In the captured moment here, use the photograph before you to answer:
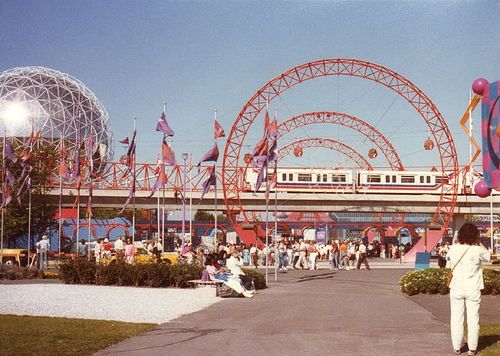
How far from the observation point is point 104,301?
1856 cm

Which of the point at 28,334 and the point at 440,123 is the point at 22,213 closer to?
the point at 440,123

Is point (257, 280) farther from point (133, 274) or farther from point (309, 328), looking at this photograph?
point (309, 328)

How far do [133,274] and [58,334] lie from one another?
12.8 metres

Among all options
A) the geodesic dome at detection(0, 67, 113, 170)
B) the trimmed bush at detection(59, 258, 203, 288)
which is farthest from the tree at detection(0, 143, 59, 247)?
the geodesic dome at detection(0, 67, 113, 170)

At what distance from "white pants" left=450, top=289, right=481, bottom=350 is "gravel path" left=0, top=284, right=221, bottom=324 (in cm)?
612

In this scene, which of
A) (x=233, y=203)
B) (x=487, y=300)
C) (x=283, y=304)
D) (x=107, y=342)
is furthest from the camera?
(x=233, y=203)

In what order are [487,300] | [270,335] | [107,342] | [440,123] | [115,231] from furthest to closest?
1. [115,231]
2. [440,123]
3. [487,300]
4. [270,335]
5. [107,342]

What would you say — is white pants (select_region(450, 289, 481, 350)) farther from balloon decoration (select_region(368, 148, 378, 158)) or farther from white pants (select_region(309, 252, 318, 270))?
balloon decoration (select_region(368, 148, 378, 158))

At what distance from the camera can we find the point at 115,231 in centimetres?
7988

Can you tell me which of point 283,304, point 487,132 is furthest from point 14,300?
point 487,132

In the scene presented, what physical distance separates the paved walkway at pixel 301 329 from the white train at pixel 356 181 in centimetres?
4922

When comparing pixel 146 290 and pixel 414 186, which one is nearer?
pixel 146 290

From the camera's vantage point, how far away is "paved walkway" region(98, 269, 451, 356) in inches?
420

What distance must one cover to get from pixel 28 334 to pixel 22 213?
39801mm
